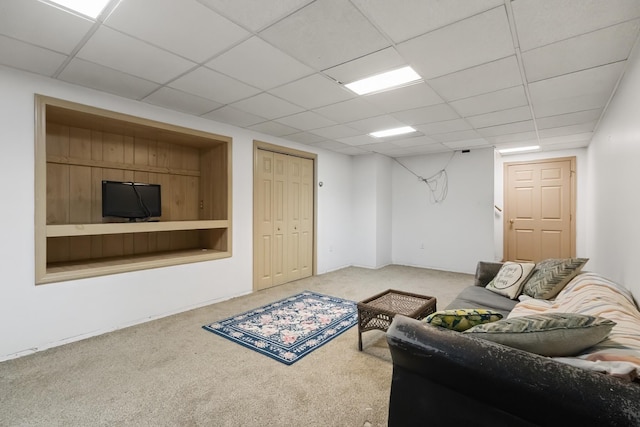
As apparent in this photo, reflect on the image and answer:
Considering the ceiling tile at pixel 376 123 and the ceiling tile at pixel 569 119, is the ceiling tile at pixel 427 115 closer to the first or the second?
the ceiling tile at pixel 376 123

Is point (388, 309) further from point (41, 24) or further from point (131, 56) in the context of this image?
point (41, 24)

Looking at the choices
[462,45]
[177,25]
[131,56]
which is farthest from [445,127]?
[131,56]

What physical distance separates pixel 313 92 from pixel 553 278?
270cm

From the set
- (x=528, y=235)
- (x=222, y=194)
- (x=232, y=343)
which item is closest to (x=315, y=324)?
(x=232, y=343)

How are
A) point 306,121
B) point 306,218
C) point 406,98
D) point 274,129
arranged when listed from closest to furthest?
point 406,98, point 306,121, point 274,129, point 306,218

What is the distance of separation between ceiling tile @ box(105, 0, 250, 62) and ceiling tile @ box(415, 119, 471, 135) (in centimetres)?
282

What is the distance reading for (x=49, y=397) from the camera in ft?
6.30

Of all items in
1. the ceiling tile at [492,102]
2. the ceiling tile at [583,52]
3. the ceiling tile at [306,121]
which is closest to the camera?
the ceiling tile at [583,52]

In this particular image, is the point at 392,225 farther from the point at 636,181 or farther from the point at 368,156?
the point at 636,181

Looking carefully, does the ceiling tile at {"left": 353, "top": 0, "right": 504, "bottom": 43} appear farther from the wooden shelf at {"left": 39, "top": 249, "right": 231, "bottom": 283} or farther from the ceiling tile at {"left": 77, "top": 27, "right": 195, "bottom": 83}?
the wooden shelf at {"left": 39, "top": 249, "right": 231, "bottom": 283}

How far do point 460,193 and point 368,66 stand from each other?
4.17 m

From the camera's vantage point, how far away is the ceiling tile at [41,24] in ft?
5.53

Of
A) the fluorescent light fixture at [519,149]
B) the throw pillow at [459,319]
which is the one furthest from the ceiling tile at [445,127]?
the throw pillow at [459,319]

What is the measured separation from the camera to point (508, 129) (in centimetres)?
412
